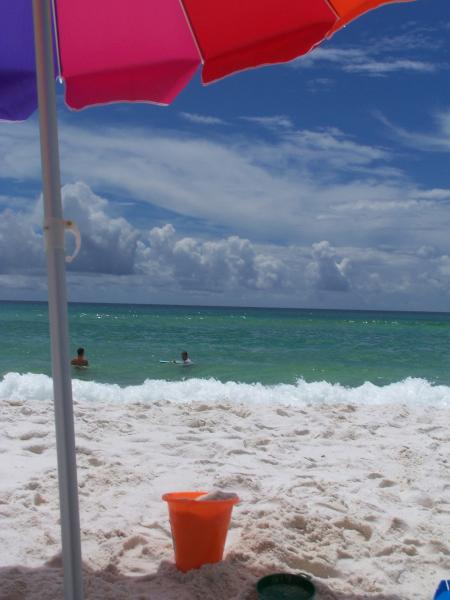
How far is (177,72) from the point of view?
2.40m

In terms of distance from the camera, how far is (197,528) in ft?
7.72

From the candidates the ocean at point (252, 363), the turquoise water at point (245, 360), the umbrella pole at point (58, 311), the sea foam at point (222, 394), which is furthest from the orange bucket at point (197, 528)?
the turquoise water at point (245, 360)

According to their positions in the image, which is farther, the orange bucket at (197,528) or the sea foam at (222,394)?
the sea foam at (222,394)

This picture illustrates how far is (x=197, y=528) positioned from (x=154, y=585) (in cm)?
27

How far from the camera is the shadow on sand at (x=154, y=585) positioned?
7.25 feet

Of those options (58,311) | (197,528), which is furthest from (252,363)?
(58,311)

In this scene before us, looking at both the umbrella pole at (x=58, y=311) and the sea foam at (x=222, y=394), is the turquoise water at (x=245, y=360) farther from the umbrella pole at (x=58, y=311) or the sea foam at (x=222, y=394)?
the umbrella pole at (x=58, y=311)

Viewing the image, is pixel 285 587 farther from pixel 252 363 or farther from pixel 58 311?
pixel 252 363

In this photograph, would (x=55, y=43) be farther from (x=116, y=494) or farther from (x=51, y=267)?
(x=116, y=494)

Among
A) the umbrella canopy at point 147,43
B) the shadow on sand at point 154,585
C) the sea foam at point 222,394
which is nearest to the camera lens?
the umbrella canopy at point 147,43

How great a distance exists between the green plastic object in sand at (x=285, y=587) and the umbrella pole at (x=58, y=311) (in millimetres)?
762

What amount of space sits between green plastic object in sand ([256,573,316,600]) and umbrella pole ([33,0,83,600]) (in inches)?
30.0

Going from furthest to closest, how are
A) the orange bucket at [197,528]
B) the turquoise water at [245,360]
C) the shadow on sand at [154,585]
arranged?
the turquoise water at [245,360] < the orange bucket at [197,528] < the shadow on sand at [154,585]

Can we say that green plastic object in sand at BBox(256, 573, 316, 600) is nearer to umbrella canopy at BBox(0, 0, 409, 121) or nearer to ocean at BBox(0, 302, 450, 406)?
umbrella canopy at BBox(0, 0, 409, 121)
